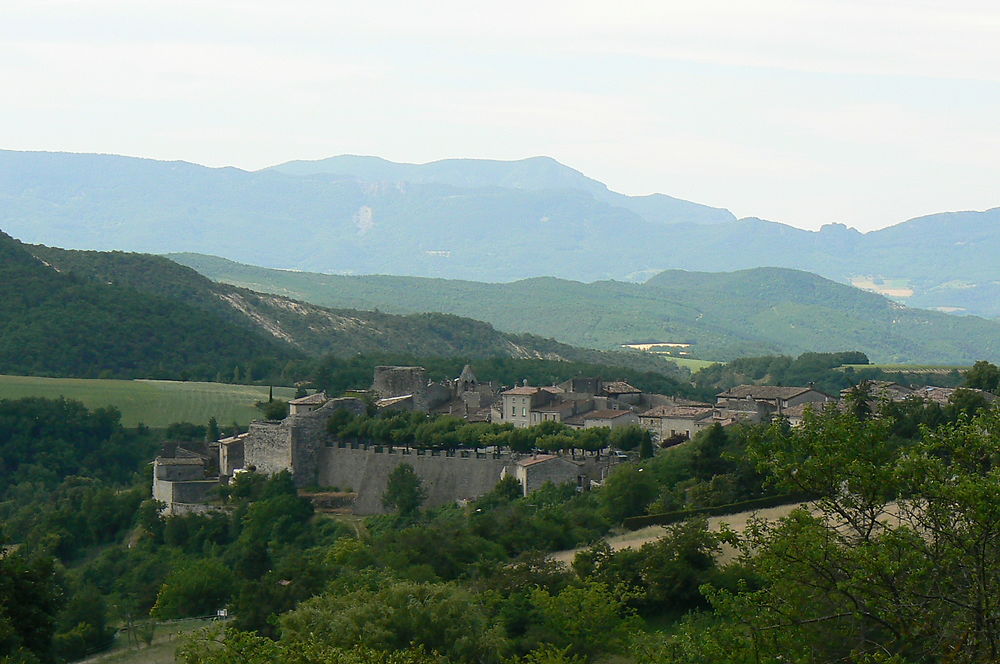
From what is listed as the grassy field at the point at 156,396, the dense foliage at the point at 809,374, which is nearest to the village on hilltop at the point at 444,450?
the grassy field at the point at 156,396

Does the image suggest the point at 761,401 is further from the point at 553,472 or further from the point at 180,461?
→ the point at 180,461

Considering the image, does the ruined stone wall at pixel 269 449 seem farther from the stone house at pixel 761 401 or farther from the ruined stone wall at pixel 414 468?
the stone house at pixel 761 401

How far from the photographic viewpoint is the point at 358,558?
152 ft

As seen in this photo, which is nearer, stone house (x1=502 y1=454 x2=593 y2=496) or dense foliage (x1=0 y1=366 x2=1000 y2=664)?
dense foliage (x1=0 y1=366 x2=1000 y2=664)

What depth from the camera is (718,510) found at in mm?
46750

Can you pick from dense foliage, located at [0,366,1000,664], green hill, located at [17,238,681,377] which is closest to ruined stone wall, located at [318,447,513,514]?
dense foliage, located at [0,366,1000,664]

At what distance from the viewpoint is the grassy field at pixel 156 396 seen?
3600 inches

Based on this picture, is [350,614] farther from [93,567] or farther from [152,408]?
[152,408]

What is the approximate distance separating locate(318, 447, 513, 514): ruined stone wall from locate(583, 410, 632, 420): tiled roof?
8.59 meters

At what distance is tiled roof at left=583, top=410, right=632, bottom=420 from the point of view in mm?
67938

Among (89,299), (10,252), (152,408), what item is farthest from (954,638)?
(10,252)

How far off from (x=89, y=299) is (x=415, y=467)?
74398 millimetres

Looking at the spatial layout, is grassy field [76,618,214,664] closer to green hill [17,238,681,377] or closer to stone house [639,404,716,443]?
stone house [639,404,716,443]

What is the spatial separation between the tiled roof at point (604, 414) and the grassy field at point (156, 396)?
2291 centimetres
